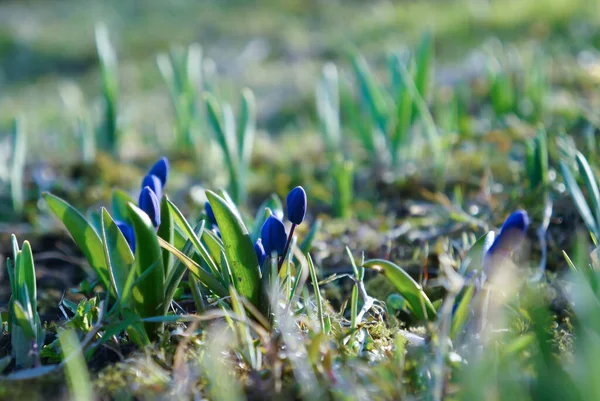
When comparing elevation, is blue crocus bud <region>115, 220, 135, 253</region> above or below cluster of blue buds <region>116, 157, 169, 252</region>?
below

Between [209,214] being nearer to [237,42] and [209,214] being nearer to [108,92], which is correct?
[108,92]

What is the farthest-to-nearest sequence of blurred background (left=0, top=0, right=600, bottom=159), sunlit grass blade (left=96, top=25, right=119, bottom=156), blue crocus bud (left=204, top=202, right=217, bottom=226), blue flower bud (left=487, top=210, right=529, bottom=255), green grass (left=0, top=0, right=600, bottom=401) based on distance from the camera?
1. blurred background (left=0, top=0, right=600, bottom=159)
2. sunlit grass blade (left=96, top=25, right=119, bottom=156)
3. blue crocus bud (left=204, top=202, right=217, bottom=226)
4. blue flower bud (left=487, top=210, right=529, bottom=255)
5. green grass (left=0, top=0, right=600, bottom=401)

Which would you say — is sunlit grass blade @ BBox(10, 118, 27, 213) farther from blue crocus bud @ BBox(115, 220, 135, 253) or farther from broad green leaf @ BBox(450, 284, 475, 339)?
broad green leaf @ BBox(450, 284, 475, 339)

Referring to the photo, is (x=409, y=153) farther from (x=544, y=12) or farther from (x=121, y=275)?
(x=544, y=12)

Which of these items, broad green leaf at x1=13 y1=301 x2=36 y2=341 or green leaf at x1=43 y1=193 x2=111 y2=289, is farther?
green leaf at x1=43 y1=193 x2=111 y2=289

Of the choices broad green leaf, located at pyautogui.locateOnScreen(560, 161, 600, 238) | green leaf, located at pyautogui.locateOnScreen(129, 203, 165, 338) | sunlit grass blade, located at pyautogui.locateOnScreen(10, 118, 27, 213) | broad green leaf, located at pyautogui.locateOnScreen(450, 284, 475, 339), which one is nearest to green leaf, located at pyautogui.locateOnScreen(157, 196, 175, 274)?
green leaf, located at pyautogui.locateOnScreen(129, 203, 165, 338)

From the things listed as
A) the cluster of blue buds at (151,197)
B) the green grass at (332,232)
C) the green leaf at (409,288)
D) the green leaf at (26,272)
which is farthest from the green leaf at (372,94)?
the green leaf at (26,272)

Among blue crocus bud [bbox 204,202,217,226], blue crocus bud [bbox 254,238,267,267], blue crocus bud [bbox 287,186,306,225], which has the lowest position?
blue crocus bud [bbox 254,238,267,267]

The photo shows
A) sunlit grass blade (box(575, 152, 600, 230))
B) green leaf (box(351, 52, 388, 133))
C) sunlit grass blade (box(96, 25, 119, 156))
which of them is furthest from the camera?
sunlit grass blade (box(96, 25, 119, 156))
